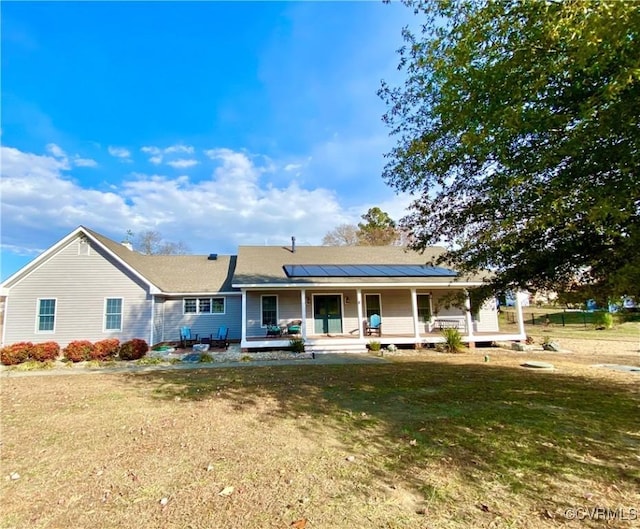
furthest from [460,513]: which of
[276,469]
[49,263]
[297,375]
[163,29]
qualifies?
[49,263]

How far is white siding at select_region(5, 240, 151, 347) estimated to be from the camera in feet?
48.1

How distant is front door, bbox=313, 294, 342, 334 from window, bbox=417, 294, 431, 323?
13.6ft

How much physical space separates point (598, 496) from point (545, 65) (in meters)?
4.54

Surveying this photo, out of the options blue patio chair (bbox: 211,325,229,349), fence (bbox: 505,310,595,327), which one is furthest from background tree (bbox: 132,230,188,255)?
fence (bbox: 505,310,595,327)

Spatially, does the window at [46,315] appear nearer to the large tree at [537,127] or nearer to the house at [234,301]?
the house at [234,301]

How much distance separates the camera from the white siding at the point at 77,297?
14664 mm

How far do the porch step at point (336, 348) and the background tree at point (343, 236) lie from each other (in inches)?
983

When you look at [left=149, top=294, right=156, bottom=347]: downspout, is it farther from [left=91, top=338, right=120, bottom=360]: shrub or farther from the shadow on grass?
the shadow on grass

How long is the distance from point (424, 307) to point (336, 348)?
5.69m

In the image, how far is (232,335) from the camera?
1684cm

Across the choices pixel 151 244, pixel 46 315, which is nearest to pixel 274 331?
pixel 46 315

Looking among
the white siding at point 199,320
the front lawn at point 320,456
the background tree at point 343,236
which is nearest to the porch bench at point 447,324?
the front lawn at point 320,456

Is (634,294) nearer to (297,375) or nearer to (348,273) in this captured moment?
(297,375)

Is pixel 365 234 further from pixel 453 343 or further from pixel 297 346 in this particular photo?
pixel 297 346
